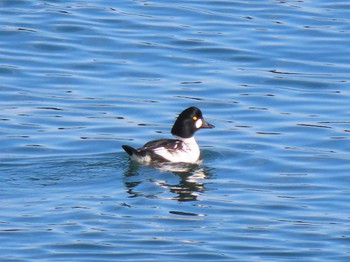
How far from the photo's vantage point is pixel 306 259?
47.6 ft

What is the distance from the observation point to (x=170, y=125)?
21234mm

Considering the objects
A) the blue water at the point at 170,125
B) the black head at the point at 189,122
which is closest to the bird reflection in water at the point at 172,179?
the blue water at the point at 170,125

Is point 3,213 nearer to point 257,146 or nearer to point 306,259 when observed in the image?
point 306,259

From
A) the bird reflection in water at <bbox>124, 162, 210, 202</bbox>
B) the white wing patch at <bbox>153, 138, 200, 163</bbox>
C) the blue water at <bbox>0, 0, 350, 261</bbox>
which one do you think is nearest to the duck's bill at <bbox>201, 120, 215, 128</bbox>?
the blue water at <bbox>0, 0, 350, 261</bbox>

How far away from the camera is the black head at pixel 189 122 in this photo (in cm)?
1991

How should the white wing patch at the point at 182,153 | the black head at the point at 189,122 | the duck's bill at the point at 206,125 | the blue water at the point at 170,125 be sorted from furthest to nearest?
1. the duck's bill at the point at 206,125
2. the black head at the point at 189,122
3. the white wing patch at the point at 182,153
4. the blue water at the point at 170,125

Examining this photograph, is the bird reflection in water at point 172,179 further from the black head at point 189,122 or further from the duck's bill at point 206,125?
the duck's bill at point 206,125

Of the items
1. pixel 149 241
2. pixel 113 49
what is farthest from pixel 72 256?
pixel 113 49

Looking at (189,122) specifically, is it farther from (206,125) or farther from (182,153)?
(182,153)

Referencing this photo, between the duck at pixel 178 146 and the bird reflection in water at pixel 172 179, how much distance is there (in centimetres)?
11

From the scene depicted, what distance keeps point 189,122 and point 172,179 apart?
1669 mm

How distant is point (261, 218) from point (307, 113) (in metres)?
5.64

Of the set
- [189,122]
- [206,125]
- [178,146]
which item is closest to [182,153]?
[178,146]

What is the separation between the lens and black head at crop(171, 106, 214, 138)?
19.9 m
